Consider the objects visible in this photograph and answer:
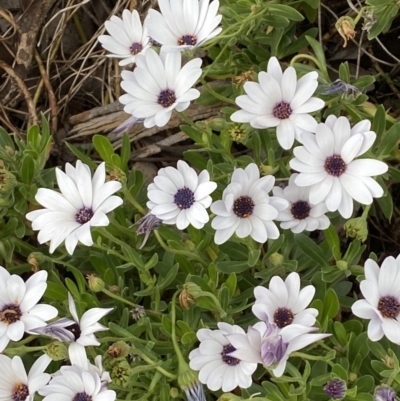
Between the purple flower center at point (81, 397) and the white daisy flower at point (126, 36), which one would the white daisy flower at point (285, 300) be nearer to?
the purple flower center at point (81, 397)

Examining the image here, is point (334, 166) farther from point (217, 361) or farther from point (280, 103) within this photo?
point (217, 361)

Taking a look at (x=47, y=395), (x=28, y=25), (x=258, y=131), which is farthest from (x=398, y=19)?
(x=47, y=395)

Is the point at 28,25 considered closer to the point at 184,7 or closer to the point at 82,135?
the point at 82,135

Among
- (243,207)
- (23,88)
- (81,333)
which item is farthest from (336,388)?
(23,88)

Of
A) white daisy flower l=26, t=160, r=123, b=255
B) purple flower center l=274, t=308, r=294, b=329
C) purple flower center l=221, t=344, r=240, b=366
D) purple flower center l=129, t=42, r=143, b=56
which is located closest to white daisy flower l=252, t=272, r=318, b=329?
purple flower center l=274, t=308, r=294, b=329

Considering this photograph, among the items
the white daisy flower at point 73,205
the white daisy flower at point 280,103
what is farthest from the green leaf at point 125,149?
the white daisy flower at point 280,103

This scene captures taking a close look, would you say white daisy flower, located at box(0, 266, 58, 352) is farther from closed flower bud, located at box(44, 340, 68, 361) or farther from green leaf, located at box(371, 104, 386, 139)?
green leaf, located at box(371, 104, 386, 139)
